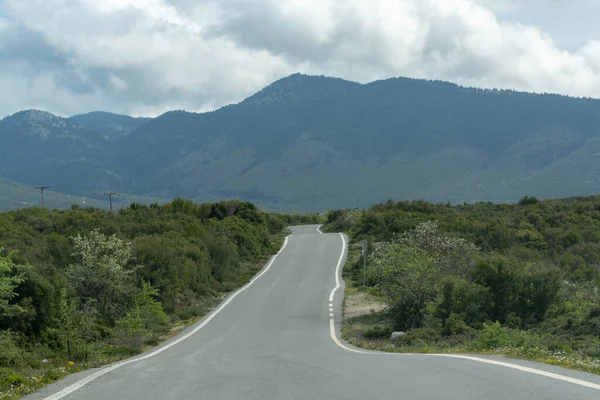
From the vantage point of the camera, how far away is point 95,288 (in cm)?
2381

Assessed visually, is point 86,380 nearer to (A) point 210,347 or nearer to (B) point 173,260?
(A) point 210,347

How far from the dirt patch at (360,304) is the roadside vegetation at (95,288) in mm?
6055

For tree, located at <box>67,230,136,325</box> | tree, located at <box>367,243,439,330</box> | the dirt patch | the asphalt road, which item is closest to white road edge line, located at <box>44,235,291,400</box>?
the asphalt road

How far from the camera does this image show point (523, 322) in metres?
18.8

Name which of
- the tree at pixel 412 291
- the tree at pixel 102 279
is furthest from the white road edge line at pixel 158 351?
the tree at pixel 412 291

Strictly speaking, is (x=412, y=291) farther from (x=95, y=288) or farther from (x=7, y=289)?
(x=7, y=289)

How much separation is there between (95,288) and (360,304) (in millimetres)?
11593

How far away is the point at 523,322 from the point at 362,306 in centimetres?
1117

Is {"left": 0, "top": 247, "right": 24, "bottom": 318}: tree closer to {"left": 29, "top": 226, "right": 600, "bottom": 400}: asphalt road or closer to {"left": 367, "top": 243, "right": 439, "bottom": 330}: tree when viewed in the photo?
{"left": 29, "top": 226, "right": 600, "bottom": 400}: asphalt road

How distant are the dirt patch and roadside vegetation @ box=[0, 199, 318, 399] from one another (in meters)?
6.05

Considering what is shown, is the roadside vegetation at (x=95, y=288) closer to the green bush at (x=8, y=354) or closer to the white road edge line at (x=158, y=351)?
the green bush at (x=8, y=354)

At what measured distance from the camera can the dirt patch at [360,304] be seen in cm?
2739

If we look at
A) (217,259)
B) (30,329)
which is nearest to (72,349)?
(30,329)

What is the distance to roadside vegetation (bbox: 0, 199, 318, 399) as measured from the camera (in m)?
15.8
